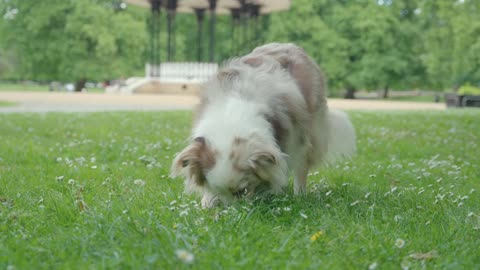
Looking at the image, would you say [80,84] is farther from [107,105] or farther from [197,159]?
[197,159]

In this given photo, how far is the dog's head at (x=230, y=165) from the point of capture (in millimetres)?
4121

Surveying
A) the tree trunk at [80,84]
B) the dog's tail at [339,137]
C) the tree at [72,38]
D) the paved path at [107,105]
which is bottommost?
the tree trunk at [80,84]

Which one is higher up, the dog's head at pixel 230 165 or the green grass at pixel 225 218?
the dog's head at pixel 230 165

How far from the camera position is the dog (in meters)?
4.16

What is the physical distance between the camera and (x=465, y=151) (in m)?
8.57

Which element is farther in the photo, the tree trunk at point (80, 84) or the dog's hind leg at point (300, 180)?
the tree trunk at point (80, 84)

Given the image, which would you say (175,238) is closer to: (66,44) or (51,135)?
(51,135)

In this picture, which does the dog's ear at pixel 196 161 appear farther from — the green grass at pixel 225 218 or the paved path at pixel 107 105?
the paved path at pixel 107 105

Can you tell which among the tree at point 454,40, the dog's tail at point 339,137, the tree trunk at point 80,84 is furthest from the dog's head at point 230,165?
the tree trunk at point 80,84

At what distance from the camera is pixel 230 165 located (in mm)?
4125

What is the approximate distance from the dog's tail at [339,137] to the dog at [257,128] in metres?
0.24

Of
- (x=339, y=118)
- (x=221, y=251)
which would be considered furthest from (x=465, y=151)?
(x=221, y=251)

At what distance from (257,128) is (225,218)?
0.83m

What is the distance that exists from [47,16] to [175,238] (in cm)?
4434
